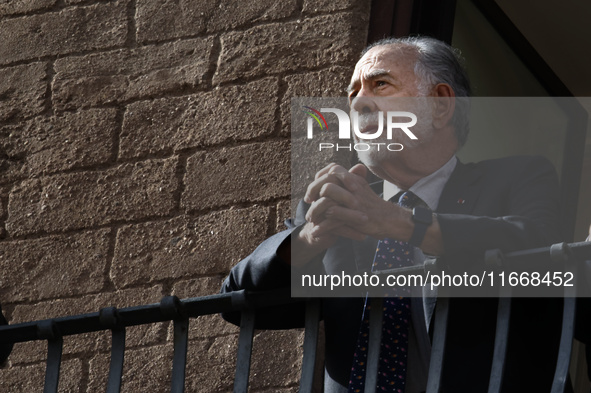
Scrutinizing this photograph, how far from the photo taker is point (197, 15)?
4.52 metres

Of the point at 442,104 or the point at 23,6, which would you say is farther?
the point at 23,6

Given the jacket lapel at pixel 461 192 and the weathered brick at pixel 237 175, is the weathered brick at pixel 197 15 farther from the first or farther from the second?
the jacket lapel at pixel 461 192

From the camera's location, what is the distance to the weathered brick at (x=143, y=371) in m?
3.87

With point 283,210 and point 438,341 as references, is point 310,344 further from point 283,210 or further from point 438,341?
point 283,210

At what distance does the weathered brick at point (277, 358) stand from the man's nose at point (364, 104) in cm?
93

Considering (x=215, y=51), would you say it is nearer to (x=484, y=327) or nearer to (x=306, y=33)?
(x=306, y=33)

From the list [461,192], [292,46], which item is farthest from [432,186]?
[292,46]

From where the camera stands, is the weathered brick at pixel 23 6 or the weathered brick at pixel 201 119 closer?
the weathered brick at pixel 201 119

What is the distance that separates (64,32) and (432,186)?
7.35 feet

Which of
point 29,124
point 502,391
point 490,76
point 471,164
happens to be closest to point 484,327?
point 502,391

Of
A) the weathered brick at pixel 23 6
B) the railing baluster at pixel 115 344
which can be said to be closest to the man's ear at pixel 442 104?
the railing baluster at pixel 115 344

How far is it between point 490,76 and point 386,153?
242 centimetres

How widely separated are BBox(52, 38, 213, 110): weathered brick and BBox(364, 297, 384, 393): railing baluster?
1.87 meters

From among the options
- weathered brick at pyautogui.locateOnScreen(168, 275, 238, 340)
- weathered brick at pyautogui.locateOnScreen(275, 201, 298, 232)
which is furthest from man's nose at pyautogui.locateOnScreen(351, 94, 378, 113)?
weathered brick at pyautogui.locateOnScreen(168, 275, 238, 340)
